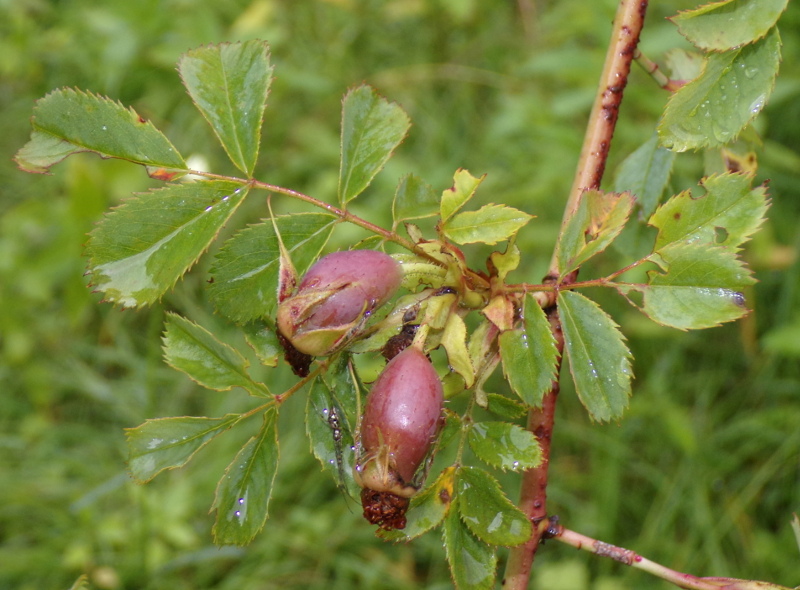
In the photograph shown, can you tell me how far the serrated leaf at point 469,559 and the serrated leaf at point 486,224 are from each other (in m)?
0.36

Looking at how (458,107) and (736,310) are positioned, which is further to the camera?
(458,107)

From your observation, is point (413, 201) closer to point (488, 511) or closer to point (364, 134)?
point (364, 134)

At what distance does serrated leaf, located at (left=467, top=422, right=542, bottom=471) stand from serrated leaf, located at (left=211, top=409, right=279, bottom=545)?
263 mm

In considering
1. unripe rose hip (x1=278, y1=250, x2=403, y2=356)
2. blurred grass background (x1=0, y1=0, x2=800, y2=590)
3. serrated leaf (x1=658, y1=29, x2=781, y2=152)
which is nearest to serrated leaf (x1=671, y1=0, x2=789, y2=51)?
serrated leaf (x1=658, y1=29, x2=781, y2=152)

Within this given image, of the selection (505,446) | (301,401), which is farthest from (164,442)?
(301,401)

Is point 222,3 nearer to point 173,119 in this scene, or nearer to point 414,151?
point 173,119

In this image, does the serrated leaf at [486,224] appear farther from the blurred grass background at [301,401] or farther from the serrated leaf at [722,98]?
the blurred grass background at [301,401]

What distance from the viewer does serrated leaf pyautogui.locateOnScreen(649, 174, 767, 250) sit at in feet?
3.21

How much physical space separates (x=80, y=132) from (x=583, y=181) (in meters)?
0.68

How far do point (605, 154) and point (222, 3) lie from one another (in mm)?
3714

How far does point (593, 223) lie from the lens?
975mm

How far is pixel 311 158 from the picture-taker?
3.91 meters

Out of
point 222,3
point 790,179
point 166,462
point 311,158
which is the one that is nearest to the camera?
point 166,462

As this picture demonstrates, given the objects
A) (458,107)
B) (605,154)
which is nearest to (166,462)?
(605,154)
